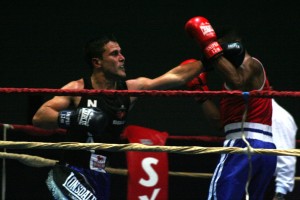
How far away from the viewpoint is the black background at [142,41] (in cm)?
437

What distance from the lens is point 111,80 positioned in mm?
2930

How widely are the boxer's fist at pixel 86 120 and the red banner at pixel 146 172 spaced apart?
100cm

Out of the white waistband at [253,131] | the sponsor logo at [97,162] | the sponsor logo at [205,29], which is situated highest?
the sponsor logo at [205,29]

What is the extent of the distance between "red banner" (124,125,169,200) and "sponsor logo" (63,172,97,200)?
31.6 inches

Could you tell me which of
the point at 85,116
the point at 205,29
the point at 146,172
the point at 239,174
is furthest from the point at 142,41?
the point at 85,116

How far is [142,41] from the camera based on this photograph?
4402mm

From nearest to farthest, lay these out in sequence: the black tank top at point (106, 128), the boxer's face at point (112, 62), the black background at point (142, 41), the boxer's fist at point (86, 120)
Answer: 1. the boxer's fist at point (86, 120)
2. the black tank top at point (106, 128)
3. the boxer's face at point (112, 62)
4. the black background at point (142, 41)

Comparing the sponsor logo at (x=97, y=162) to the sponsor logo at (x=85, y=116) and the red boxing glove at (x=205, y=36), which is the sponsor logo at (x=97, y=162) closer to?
the sponsor logo at (x=85, y=116)

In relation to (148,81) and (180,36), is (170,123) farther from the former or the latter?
(148,81)

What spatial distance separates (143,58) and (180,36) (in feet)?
0.91

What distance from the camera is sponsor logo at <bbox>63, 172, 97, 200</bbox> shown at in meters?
2.55

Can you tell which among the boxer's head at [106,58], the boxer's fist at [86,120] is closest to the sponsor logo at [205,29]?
the boxer's head at [106,58]

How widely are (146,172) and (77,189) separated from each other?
2.88 ft

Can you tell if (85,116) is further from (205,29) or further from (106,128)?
(205,29)
